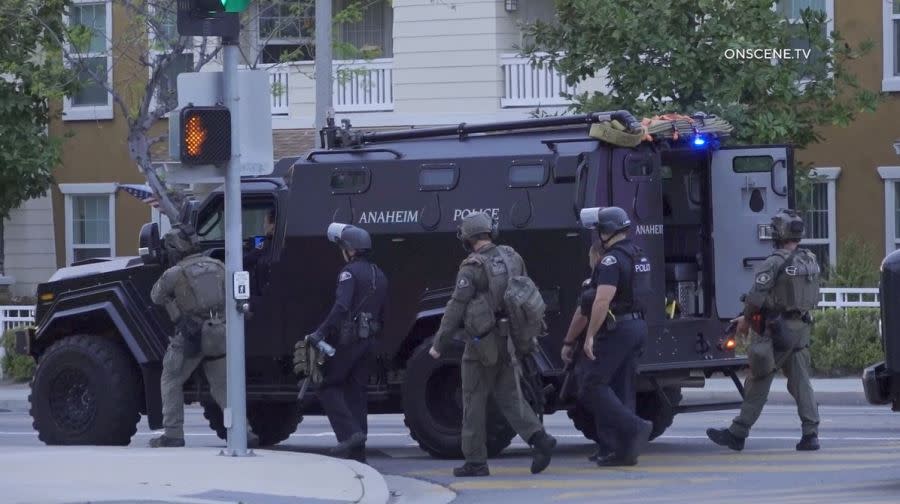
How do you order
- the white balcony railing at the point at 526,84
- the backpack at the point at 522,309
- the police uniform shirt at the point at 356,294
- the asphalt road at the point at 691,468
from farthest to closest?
1. the white balcony railing at the point at 526,84
2. the police uniform shirt at the point at 356,294
3. the backpack at the point at 522,309
4. the asphalt road at the point at 691,468

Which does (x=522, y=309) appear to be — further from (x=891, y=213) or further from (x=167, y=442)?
(x=891, y=213)

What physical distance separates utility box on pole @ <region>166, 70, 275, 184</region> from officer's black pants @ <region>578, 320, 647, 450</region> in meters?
2.66

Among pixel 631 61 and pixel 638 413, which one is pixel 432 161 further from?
pixel 631 61

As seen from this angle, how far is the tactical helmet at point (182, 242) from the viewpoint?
12.5 m

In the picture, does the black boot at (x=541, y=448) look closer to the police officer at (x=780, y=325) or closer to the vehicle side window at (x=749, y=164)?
the police officer at (x=780, y=325)

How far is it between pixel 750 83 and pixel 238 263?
1036 cm

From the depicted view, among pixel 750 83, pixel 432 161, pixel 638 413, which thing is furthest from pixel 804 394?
pixel 750 83

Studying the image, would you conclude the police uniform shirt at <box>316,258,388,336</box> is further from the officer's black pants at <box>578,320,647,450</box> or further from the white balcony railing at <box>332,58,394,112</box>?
the white balcony railing at <box>332,58,394,112</box>

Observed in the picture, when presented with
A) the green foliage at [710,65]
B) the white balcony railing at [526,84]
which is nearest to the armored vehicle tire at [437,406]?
the green foliage at [710,65]

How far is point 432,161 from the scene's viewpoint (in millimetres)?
12609

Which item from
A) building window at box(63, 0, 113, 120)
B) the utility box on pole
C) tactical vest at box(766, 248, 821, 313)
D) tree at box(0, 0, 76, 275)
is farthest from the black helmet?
tree at box(0, 0, 76, 275)

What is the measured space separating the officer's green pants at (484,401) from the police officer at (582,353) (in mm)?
526

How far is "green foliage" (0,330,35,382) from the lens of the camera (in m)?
23.2

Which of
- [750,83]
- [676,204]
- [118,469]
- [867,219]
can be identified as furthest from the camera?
[867,219]
